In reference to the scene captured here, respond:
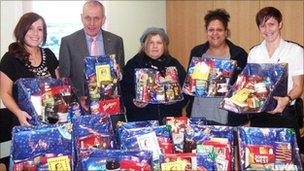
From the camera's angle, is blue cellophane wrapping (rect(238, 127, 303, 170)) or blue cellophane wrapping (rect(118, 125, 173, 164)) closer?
blue cellophane wrapping (rect(238, 127, 303, 170))

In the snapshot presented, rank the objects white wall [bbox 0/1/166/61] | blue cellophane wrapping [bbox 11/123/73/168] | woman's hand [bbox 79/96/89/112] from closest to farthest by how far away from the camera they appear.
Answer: blue cellophane wrapping [bbox 11/123/73/168], woman's hand [bbox 79/96/89/112], white wall [bbox 0/1/166/61]

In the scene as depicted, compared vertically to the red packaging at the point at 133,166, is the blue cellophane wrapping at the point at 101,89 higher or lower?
higher

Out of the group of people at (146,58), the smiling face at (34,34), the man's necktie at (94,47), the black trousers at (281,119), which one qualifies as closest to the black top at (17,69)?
the group of people at (146,58)

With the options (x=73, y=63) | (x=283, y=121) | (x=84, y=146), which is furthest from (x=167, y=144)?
(x=73, y=63)

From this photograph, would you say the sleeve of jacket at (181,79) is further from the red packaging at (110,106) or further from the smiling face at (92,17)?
the smiling face at (92,17)

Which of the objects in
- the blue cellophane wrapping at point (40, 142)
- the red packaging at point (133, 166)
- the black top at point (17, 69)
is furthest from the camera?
the black top at point (17, 69)

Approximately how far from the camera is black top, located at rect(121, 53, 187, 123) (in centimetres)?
260

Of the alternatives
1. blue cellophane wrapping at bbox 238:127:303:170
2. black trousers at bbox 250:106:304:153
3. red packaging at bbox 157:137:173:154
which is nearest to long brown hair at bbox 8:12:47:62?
red packaging at bbox 157:137:173:154

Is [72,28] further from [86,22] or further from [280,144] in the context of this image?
[280,144]

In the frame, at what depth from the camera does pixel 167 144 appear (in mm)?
2141

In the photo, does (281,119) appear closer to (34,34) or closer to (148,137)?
(148,137)

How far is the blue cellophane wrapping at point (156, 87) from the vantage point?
247 centimetres

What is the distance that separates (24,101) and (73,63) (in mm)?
532

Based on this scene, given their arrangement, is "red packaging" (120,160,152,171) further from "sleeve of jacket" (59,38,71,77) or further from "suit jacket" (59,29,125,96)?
"sleeve of jacket" (59,38,71,77)
